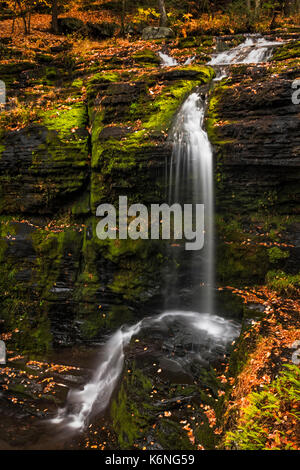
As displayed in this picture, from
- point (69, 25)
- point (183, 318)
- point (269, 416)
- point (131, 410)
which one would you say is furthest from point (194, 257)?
point (69, 25)

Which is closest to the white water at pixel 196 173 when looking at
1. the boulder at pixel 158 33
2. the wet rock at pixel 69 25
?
the boulder at pixel 158 33

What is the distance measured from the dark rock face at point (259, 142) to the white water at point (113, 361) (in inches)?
112

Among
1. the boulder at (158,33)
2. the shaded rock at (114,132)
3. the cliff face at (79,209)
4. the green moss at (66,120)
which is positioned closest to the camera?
the cliff face at (79,209)

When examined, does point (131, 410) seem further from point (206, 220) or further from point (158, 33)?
point (158, 33)

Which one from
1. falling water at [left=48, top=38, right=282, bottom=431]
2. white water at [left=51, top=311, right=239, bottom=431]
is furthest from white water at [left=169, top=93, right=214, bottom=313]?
white water at [left=51, top=311, right=239, bottom=431]

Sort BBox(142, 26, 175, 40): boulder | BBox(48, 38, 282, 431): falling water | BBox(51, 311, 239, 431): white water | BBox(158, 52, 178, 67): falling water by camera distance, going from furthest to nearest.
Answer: BBox(142, 26, 175, 40): boulder < BBox(158, 52, 178, 67): falling water < BBox(48, 38, 282, 431): falling water < BBox(51, 311, 239, 431): white water

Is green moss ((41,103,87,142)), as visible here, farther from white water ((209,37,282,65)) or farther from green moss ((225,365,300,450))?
green moss ((225,365,300,450))

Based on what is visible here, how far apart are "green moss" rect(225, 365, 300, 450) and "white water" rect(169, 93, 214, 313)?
3.30 meters

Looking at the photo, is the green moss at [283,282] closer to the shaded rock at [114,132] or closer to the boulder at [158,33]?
the shaded rock at [114,132]

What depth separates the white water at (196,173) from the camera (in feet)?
21.7

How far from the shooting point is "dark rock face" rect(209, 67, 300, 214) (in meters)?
6.05

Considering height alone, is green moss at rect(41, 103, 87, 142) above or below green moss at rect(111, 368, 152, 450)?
above

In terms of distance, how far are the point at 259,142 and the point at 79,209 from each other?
4.73 meters
